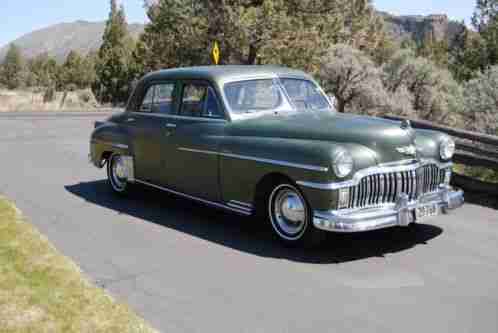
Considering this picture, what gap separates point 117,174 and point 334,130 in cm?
400

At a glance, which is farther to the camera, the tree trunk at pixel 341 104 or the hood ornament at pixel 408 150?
the tree trunk at pixel 341 104

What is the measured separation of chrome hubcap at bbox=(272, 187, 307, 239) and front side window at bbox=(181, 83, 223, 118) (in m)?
1.31

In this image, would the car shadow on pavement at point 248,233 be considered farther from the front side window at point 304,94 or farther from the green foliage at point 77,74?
the green foliage at point 77,74

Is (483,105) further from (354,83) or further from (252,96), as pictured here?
(252,96)

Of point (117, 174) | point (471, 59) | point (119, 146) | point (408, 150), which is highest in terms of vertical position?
point (471, 59)

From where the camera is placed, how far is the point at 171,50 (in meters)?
27.9

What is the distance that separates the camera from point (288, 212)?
594 centimetres

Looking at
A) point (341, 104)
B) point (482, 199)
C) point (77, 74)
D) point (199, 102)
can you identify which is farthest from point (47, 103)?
point (77, 74)

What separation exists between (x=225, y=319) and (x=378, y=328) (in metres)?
1.11

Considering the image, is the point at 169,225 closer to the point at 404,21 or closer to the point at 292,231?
the point at 292,231

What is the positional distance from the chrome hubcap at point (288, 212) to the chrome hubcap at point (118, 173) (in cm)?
315

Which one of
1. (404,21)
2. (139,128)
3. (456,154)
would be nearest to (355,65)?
(456,154)

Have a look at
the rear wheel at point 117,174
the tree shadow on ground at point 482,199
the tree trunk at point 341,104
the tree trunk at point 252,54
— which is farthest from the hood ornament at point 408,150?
the tree trunk at point 252,54

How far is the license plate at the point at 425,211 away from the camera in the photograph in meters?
5.74
